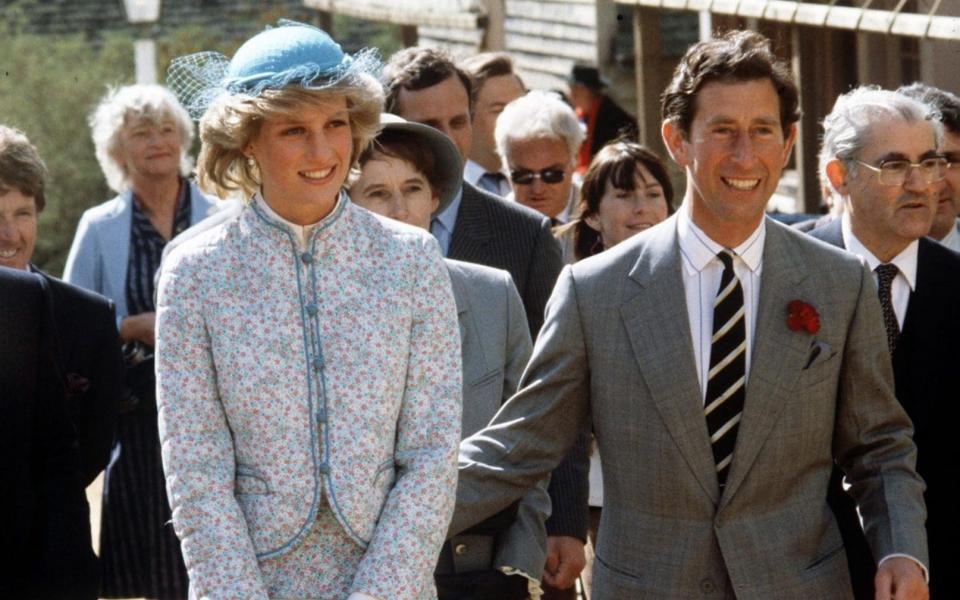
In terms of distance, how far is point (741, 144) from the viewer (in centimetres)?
395

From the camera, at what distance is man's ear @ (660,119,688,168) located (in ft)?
13.4

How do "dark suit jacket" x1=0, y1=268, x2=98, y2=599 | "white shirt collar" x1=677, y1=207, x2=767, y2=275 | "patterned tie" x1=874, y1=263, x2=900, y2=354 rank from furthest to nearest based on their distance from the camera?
1. "patterned tie" x1=874, y1=263, x2=900, y2=354
2. "dark suit jacket" x1=0, y1=268, x2=98, y2=599
3. "white shirt collar" x1=677, y1=207, x2=767, y2=275

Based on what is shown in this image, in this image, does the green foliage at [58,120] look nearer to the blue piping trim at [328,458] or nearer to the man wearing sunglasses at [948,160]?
the man wearing sunglasses at [948,160]

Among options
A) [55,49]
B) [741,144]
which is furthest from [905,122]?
[55,49]

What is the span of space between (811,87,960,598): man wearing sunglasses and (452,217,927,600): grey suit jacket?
69cm

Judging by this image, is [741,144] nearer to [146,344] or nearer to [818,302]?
[818,302]

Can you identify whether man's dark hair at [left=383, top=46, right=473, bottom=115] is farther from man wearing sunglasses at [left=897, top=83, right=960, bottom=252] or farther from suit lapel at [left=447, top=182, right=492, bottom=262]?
man wearing sunglasses at [left=897, top=83, right=960, bottom=252]

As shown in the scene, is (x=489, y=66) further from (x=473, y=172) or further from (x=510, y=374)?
(x=510, y=374)

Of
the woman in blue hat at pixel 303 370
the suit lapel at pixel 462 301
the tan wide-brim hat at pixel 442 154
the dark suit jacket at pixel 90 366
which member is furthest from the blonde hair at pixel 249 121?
the dark suit jacket at pixel 90 366

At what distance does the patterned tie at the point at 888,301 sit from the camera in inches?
188

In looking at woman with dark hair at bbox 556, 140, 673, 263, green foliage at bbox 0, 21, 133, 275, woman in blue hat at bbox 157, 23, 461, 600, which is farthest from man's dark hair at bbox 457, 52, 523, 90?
green foliage at bbox 0, 21, 133, 275

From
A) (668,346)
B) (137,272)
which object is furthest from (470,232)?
(137,272)

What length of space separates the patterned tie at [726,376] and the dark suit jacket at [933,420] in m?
0.85

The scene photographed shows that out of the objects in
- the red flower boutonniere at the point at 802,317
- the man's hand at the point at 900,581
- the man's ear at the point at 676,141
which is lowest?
the man's hand at the point at 900,581
